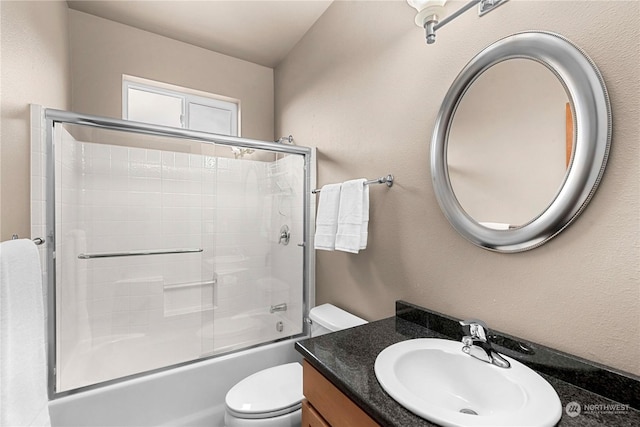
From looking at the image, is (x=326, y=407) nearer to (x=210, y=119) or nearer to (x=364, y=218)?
(x=364, y=218)

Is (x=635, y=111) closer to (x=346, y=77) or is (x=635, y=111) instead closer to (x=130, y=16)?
(x=346, y=77)

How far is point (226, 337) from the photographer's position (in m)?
2.03

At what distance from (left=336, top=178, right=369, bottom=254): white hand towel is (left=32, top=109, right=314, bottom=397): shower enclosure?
62cm

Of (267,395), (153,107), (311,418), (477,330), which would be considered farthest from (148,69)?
(477,330)

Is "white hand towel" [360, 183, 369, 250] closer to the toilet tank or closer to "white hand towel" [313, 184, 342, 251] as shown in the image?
"white hand towel" [313, 184, 342, 251]

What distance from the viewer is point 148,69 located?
7.45 ft

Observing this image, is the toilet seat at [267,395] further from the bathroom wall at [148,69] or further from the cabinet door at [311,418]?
the bathroom wall at [148,69]

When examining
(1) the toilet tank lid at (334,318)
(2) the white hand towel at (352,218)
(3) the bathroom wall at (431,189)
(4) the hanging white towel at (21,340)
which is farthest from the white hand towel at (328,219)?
(4) the hanging white towel at (21,340)

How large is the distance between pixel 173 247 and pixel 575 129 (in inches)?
87.4

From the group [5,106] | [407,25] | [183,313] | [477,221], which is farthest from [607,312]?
[183,313]

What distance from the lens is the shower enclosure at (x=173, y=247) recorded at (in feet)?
5.68

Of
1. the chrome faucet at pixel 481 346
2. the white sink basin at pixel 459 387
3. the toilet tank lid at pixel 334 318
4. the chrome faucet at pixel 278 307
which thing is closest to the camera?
the white sink basin at pixel 459 387

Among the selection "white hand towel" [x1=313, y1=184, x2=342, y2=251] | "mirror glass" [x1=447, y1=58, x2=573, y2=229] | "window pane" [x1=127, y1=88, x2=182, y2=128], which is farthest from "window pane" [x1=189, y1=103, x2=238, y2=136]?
"mirror glass" [x1=447, y1=58, x2=573, y2=229]

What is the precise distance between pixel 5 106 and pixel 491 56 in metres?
1.82
